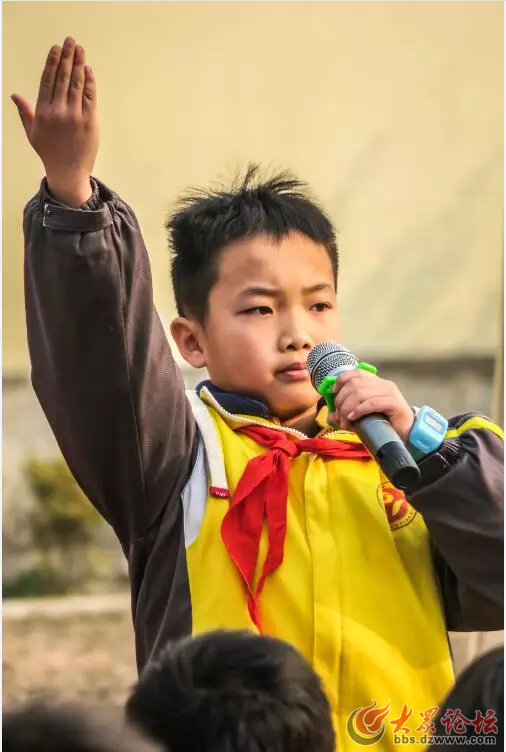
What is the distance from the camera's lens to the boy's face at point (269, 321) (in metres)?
1.75

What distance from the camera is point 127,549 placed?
168 cm

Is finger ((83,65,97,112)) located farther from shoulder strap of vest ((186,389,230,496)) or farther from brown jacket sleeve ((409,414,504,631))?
brown jacket sleeve ((409,414,504,631))

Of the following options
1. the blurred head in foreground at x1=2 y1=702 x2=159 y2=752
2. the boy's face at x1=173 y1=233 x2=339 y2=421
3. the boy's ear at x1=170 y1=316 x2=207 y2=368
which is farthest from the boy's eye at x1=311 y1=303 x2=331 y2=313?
the blurred head in foreground at x1=2 y1=702 x2=159 y2=752

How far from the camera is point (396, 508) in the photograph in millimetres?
1664

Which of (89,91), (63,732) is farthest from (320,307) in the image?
(63,732)

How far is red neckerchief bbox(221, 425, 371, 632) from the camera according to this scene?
1.57 metres

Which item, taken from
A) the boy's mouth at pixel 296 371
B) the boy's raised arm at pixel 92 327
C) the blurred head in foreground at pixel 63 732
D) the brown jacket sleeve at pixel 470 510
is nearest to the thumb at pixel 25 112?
the boy's raised arm at pixel 92 327

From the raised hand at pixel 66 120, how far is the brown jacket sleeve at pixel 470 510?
66cm

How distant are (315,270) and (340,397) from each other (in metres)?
0.40

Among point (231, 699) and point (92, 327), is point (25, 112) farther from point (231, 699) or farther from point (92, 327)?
point (231, 699)

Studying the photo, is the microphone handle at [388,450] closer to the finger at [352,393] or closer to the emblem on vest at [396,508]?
the finger at [352,393]

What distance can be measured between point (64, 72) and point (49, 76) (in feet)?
0.07

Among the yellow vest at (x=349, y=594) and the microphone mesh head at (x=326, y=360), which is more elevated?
the microphone mesh head at (x=326, y=360)

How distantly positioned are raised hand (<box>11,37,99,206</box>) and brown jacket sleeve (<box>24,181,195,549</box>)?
0.04m
